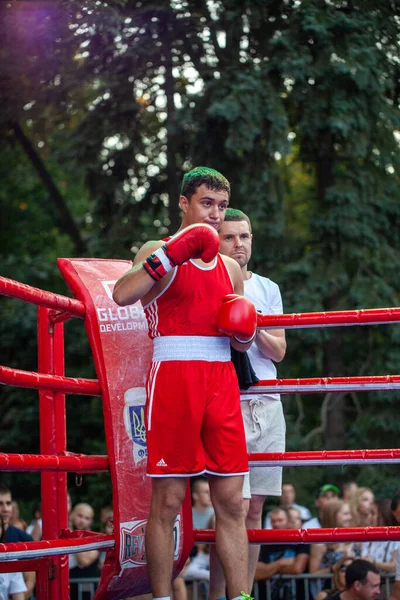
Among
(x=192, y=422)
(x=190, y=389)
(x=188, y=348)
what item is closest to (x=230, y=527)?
(x=192, y=422)

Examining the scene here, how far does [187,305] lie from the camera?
320cm

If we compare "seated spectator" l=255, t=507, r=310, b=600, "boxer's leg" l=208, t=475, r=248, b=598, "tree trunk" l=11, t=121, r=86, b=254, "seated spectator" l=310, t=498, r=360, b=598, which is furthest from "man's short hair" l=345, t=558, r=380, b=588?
"tree trunk" l=11, t=121, r=86, b=254

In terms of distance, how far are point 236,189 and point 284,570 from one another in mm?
5479

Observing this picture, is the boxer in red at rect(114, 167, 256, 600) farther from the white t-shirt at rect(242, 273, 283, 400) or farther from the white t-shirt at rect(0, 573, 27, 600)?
the white t-shirt at rect(0, 573, 27, 600)

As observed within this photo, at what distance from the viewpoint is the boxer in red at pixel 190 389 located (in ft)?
10.1

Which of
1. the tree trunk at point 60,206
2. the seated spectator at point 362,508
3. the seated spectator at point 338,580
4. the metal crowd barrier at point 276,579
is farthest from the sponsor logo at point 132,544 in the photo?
the tree trunk at point 60,206

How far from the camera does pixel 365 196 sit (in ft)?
35.9

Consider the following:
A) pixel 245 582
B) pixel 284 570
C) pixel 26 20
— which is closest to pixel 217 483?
pixel 245 582

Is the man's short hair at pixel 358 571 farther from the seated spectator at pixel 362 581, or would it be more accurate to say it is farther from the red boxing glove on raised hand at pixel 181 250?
the red boxing glove on raised hand at pixel 181 250

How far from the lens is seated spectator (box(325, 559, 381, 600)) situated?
5.20 metres

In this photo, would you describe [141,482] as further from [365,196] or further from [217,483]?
[365,196]

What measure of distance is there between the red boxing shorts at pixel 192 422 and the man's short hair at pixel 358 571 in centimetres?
241

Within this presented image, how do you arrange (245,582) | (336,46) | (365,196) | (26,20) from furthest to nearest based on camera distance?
(365,196) < (336,46) < (26,20) < (245,582)

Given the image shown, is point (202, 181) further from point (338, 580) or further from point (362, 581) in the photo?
point (338, 580)
